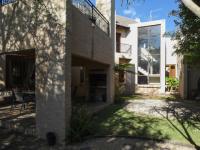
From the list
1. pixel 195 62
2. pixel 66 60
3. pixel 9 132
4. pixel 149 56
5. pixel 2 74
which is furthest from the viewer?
pixel 149 56

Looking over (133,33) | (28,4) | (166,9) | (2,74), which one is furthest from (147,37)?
(28,4)

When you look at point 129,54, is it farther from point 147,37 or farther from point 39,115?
Result: point 39,115

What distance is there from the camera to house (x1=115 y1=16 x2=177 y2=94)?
2567cm

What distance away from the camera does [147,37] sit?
2706 centimetres

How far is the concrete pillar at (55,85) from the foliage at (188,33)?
5.69 meters

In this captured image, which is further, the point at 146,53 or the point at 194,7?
the point at 146,53

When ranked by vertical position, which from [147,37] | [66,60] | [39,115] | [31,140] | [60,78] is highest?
[147,37]

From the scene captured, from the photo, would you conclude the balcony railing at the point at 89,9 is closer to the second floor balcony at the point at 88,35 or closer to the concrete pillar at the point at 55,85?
the second floor balcony at the point at 88,35

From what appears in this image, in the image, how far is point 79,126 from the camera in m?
8.75

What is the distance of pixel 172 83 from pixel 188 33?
1418cm

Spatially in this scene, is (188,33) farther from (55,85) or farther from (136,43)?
(136,43)

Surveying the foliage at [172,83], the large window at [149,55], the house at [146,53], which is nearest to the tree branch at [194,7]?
the house at [146,53]

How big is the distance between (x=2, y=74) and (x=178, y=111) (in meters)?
10.6

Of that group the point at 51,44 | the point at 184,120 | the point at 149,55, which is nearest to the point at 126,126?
the point at 184,120
